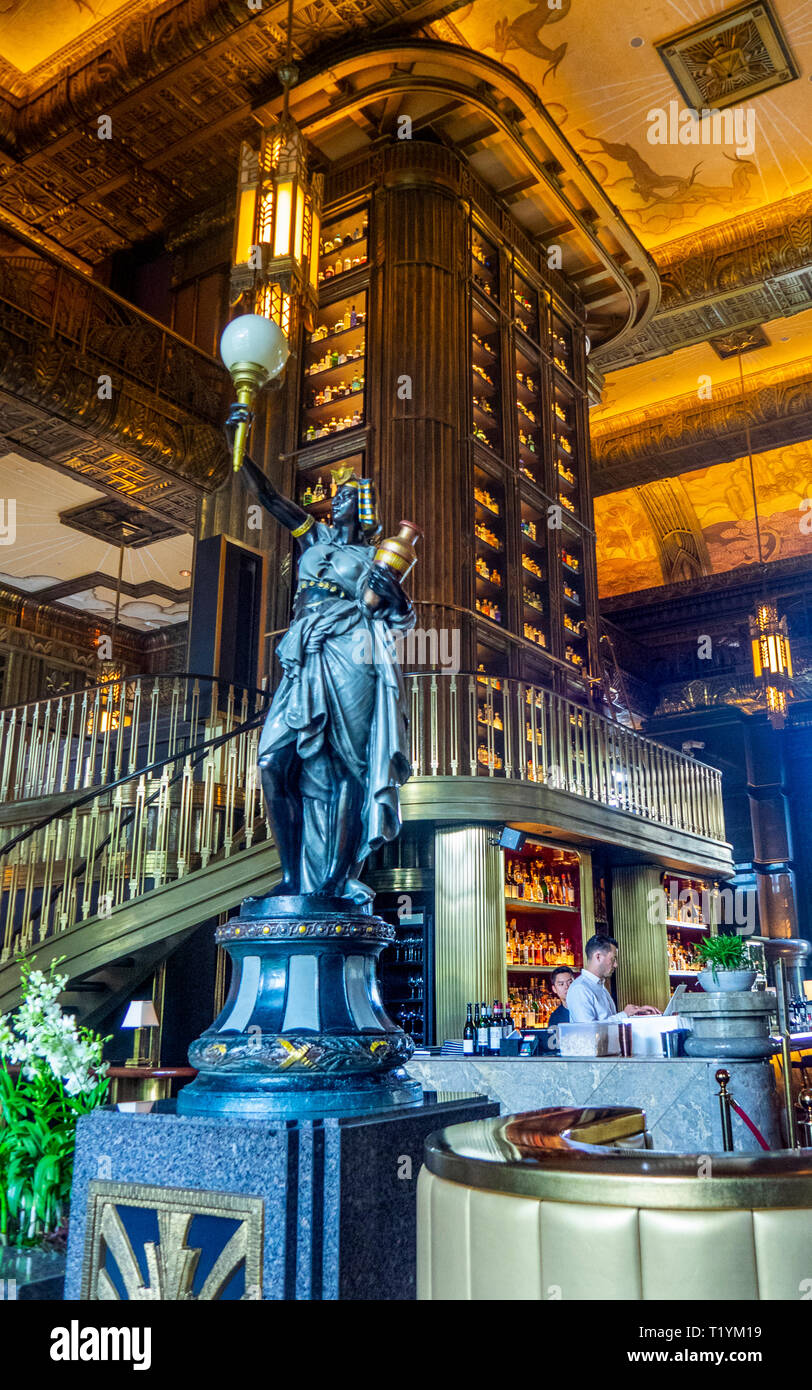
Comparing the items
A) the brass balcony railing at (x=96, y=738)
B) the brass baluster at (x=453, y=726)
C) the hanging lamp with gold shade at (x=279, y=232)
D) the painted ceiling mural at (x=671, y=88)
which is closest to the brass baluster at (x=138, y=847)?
the brass balcony railing at (x=96, y=738)

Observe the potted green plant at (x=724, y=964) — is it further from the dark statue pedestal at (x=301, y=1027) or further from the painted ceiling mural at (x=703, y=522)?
the painted ceiling mural at (x=703, y=522)

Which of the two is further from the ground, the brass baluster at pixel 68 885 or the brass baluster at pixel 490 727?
the brass baluster at pixel 490 727

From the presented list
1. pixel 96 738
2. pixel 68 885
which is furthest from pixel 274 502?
pixel 96 738

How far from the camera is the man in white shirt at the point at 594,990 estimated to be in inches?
209

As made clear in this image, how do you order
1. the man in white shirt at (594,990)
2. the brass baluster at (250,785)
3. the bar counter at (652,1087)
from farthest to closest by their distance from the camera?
the brass baluster at (250,785) → the man in white shirt at (594,990) → the bar counter at (652,1087)

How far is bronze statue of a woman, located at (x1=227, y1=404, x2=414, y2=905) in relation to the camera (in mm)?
2930

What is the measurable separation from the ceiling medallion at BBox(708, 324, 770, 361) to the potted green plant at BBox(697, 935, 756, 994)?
9.91m

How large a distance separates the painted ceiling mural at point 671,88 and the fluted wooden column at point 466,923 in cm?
700

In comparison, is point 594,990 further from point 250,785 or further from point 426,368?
point 426,368

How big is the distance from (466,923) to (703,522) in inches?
406

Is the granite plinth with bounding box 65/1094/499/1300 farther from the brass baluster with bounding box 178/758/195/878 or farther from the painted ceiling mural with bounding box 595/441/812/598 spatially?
the painted ceiling mural with bounding box 595/441/812/598

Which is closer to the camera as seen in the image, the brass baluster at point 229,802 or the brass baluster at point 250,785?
the brass baluster at point 229,802

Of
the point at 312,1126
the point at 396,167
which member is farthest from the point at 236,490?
the point at 312,1126

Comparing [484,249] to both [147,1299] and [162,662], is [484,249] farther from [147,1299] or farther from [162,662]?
[147,1299]
